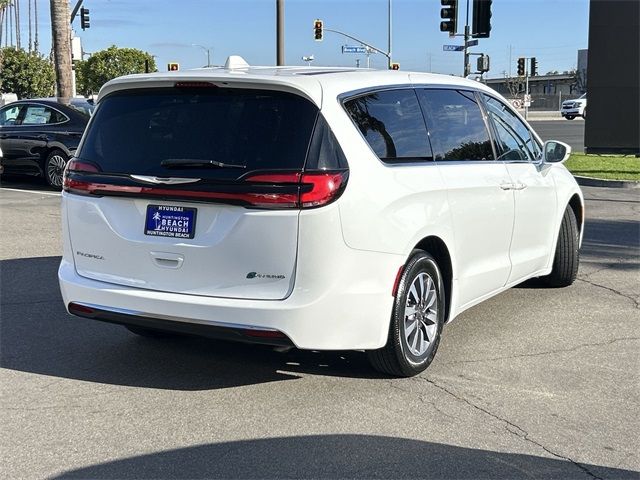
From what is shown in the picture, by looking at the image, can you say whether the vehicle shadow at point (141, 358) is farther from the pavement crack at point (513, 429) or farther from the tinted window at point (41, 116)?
the tinted window at point (41, 116)

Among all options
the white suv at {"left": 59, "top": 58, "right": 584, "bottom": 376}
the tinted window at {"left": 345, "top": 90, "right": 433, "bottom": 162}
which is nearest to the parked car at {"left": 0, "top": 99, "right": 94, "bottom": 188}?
the white suv at {"left": 59, "top": 58, "right": 584, "bottom": 376}

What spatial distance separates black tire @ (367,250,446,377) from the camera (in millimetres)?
4824

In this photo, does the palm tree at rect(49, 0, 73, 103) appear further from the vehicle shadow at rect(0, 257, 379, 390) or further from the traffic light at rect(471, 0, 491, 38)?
the vehicle shadow at rect(0, 257, 379, 390)

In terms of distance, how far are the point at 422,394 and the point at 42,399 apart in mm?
2220

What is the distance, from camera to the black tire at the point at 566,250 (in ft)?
24.1

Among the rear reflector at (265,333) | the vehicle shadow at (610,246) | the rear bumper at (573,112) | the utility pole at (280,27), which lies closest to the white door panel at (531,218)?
the vehicle shadow at (610,246)

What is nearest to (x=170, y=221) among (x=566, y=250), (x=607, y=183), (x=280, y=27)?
(x=566, y=250)

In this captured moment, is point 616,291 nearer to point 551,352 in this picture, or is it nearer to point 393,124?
point 551,352

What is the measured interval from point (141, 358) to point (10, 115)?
11.6 metres

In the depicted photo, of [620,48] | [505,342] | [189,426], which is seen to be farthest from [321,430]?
[620,48]

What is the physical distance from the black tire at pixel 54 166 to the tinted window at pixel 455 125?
423 inches

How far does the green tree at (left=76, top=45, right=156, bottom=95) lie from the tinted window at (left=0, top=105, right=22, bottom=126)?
2817 inches

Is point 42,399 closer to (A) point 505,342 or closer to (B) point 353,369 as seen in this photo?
(B) point 353,369

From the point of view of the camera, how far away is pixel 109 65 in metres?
86.8
